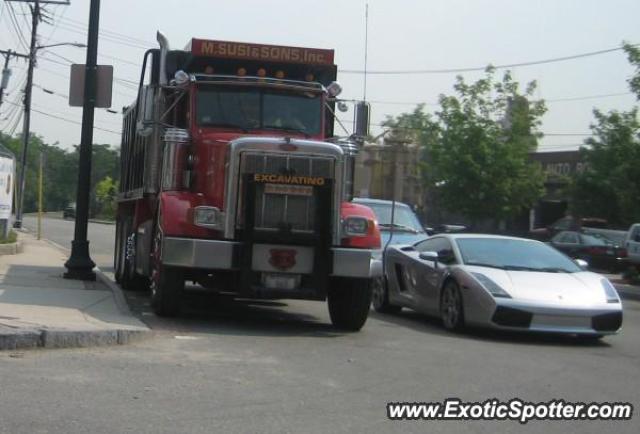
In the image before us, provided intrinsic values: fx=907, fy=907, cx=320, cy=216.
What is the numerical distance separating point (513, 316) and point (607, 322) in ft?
3.93

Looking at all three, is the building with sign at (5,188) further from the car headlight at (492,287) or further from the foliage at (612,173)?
the foliage at (612,173)

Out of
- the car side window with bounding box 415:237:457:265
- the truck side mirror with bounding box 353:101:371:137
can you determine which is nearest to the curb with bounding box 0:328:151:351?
the truck side mirror with bounding box 353:101:371:137

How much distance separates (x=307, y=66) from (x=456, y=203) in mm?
29069

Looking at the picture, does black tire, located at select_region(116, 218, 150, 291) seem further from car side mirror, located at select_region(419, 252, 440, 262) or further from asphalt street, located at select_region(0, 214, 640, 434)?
car side mirror, located at select_region(419, 252, 440, 262)

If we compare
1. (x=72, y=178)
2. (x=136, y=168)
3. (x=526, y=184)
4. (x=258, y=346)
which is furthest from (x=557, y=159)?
(x=72, y=178)

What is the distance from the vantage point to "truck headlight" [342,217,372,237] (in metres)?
10.5

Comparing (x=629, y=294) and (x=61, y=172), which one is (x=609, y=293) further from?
(x=61, y=172)

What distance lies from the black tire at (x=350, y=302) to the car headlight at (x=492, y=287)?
1.33 m

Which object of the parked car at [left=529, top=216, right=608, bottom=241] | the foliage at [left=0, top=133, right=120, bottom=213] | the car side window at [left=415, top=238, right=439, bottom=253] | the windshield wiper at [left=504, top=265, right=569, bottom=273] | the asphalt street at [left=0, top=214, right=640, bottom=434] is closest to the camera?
the asphalt street at [left=0, top=214, right=640, bottom=434]

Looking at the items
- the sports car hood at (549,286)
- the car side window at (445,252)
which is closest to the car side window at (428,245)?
the car side window at (445,252)

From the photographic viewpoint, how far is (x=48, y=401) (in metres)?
6.46

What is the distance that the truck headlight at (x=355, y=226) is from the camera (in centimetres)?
1048

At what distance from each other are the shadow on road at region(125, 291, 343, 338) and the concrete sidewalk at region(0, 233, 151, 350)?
430 millimetres

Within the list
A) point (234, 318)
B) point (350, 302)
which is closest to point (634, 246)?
point (350, 302)
